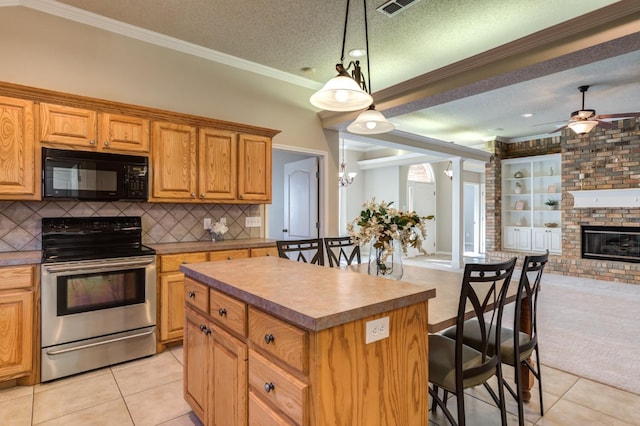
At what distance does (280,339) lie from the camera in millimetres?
1312

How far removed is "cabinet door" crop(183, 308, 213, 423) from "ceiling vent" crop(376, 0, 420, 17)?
2.81 m

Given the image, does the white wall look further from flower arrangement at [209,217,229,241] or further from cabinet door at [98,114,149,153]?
flower arrangement at [209,217,229,241]

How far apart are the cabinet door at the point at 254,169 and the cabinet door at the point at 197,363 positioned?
2.00 metres

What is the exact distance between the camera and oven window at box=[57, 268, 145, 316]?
2.66m

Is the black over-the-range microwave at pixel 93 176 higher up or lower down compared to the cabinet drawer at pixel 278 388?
higher up

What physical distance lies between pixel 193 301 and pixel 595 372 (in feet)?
10.4

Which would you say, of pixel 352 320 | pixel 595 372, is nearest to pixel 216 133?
pixel 352 320

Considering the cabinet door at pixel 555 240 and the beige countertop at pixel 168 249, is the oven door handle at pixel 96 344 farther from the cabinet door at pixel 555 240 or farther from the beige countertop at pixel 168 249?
the cabinet door at pixel 555 240

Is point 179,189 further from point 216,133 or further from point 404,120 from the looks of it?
point 404,120

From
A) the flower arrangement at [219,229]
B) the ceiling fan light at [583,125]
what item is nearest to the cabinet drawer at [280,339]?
the flower arrangement at [219,229]

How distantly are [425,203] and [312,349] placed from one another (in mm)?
9523

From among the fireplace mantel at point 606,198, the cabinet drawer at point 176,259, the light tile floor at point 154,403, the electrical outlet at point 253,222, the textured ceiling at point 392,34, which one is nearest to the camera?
the light tile floor at point 154,403

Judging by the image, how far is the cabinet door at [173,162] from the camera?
331 cm

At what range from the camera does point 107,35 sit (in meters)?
3.34
